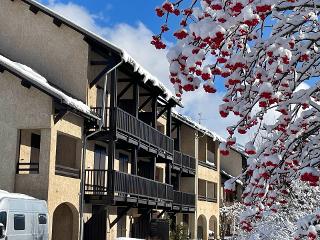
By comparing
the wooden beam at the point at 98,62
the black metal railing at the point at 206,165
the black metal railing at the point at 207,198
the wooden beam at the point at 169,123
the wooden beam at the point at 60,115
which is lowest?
the black metal railing at the point at 207,198

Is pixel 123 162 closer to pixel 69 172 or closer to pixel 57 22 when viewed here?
pixel 69 172

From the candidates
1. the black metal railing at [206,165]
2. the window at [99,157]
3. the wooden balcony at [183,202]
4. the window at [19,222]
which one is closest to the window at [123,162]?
the window at [99,157]

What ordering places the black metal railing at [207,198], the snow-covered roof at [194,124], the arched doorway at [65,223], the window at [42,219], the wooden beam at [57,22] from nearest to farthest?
the window at [42,219], the arched doorway at [65,223], the wooden beam at [57,22], the snow-covered roof at [194,124], the black metal railing at [207,198]

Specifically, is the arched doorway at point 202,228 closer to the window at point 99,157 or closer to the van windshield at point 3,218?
the window at point 99,157

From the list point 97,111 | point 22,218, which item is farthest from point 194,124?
point 22,218

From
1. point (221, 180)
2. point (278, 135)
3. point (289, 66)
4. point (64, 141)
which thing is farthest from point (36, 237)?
point (221, 180)

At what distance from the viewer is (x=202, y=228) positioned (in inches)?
1735

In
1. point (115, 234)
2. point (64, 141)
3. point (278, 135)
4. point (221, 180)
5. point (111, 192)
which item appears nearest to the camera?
→ point (278, 135)

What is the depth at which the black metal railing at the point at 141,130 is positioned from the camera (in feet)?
73.5

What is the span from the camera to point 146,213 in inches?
1123

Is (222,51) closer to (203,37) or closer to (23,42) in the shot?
(203,37)

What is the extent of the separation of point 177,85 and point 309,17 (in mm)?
1825

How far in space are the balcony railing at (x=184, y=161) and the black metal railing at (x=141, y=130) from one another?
4.25 m

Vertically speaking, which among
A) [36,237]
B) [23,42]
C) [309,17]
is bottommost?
[36,237]
